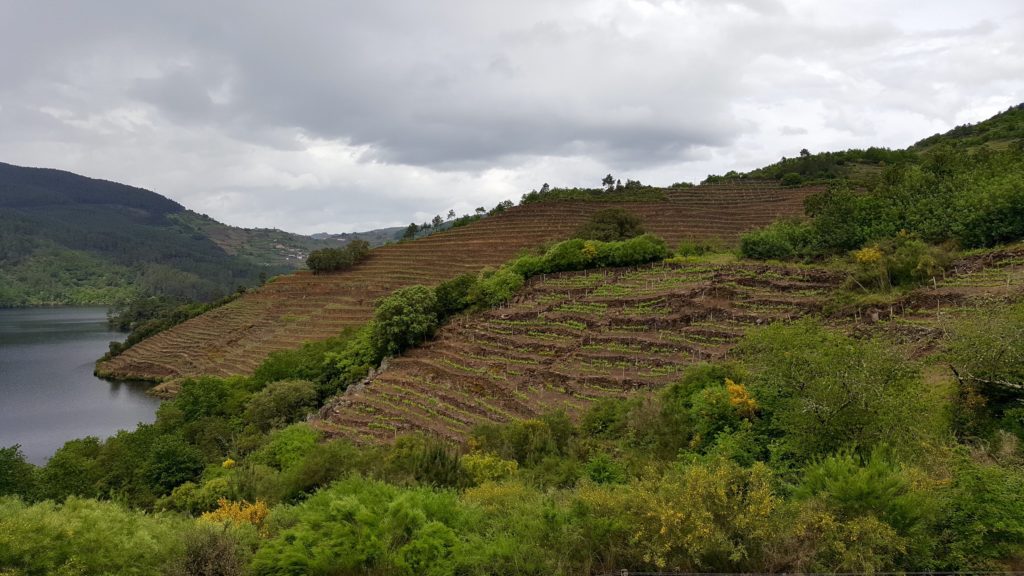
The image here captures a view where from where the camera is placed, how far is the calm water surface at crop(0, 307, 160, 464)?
36062mm

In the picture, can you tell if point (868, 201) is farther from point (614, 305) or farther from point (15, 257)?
point (15, 257)

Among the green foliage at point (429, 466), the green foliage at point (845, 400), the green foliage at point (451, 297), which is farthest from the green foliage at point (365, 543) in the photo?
the green foliage at point (451, 297)

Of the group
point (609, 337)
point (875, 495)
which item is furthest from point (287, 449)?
point (875, 495)

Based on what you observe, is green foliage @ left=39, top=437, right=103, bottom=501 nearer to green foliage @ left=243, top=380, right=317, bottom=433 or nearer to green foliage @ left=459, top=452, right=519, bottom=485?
green foliage @ left=243, top=380, right=317, bottom=433

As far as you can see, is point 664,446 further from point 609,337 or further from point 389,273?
point 389,273

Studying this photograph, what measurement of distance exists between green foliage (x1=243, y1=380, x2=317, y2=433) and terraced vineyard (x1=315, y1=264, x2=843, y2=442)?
3.08 metres

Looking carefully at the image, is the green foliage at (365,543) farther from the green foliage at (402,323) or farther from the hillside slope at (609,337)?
the green foliage at (402,323)

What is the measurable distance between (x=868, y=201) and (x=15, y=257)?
241877 millimetres

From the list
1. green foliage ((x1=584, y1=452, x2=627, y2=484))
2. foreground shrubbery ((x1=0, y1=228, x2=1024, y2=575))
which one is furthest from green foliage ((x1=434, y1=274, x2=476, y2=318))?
green foliage ((x1=584, y1=452, x2=627, y2=484))

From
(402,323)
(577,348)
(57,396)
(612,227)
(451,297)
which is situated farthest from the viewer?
(57,396)

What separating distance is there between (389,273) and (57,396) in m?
30.7

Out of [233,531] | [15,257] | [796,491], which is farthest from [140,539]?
[15,257]

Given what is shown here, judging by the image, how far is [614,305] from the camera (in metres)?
27.2

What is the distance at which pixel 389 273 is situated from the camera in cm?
5219
